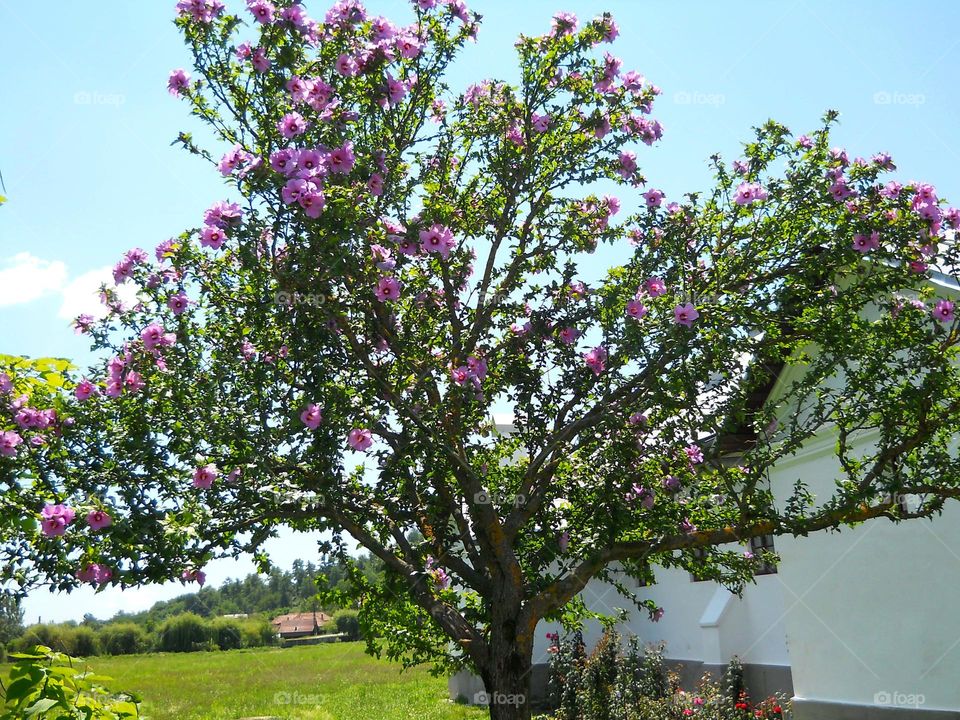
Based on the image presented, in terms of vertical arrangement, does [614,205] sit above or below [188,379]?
Answer: above

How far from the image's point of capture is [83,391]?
6184 mm

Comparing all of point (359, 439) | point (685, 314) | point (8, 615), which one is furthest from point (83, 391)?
point (685, 314)

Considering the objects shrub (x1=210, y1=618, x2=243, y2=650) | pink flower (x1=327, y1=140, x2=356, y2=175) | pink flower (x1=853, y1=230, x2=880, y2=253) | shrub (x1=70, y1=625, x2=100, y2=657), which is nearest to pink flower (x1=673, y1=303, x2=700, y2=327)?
pink flower (x1=853, y1=230, x2=880, y2=253)

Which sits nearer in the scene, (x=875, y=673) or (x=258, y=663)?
(x=875, y=673)

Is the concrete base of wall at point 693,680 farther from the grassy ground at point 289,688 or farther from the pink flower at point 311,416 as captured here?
the pink flower at point 311,416

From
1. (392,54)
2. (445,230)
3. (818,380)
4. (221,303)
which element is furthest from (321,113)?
(818,380)

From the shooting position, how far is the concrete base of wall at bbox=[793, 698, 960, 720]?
8727 millimetres

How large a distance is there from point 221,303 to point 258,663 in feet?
133

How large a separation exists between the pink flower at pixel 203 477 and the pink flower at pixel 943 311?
19.7ft

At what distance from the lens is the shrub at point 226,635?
186 feet

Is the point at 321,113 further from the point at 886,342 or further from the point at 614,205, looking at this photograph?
the point at 886,342

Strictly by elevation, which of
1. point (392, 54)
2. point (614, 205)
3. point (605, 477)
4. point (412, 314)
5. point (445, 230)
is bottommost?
Answer: point (605, 477)

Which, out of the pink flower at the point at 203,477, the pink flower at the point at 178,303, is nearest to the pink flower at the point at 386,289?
the pink flower at the point at 178,303

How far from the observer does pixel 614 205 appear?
25.5ft
